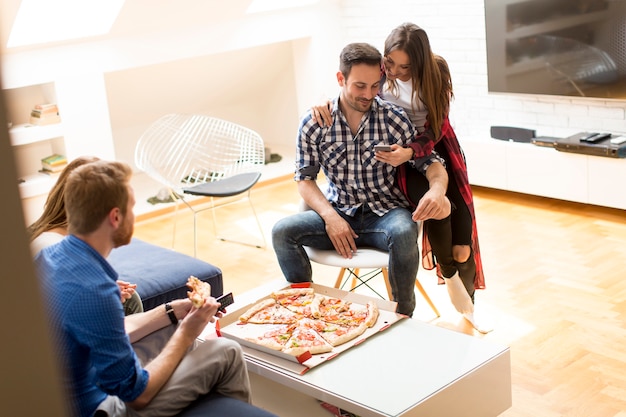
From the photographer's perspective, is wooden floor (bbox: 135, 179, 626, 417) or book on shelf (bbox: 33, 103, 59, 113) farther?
book on shelf (bbox: 33, 103, 59, 113)

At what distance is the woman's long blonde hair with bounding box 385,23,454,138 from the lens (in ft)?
9.48

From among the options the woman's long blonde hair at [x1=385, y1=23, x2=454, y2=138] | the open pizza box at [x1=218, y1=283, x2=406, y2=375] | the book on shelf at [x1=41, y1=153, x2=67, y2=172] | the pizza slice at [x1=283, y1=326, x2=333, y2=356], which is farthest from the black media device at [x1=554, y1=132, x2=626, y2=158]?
the book on shelf at [x1=41, y1=153, x2=67, y2=172]

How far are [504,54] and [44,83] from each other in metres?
2.88

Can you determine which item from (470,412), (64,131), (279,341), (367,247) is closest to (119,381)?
(279,341)

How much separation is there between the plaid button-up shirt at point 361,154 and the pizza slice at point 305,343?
0.72 meters

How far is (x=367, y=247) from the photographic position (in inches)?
120

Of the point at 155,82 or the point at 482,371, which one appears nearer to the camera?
the point at 482,371

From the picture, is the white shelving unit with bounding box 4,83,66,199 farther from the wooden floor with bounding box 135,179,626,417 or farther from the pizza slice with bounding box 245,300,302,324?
the pizza slice with bounding box 245,300,302,324

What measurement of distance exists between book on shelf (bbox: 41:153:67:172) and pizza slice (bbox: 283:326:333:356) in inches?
122

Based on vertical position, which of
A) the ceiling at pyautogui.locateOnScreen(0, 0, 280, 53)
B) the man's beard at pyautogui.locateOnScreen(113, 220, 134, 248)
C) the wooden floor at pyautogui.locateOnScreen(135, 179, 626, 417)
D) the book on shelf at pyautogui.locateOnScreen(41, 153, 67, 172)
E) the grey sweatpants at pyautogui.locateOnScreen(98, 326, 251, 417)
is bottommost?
the wooden floor at pyautogui.locateOnScreen(135, 179, 626, 417)

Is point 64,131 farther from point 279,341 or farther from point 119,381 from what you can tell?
point 119,381

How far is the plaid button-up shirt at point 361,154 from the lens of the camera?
9.98ft

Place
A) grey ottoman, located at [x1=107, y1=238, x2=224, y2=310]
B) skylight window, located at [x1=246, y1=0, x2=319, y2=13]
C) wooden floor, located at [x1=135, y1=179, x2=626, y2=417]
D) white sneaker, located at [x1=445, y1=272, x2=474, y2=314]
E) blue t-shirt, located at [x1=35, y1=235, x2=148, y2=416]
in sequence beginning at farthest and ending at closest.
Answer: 1. skylight window, located at [x1=246, y1=0, x2=319, y2=13]
2. white sneaker, located at [x1=445, y1=272, x2=474, y2=314]
3. grey ottoman, located at [x1=107, y1=238, x2=224, y2=310]
4. wooden floor, located at [x1=135, y1=179, x2=626, y2=417]
5. blue t-shirt, located at [x1=35, y1=235, x2=148, y2=416]

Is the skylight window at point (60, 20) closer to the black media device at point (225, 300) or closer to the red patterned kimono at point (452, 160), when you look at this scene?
the red patterned kimono at point (452, 160)
